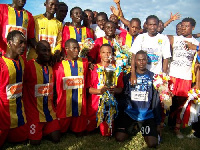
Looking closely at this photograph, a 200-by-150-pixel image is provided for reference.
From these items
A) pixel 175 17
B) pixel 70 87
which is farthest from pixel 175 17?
pixel 70 87

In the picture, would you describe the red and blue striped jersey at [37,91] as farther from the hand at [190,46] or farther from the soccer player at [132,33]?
the hand at [190,46]

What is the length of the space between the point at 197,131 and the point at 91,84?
9.87 feet

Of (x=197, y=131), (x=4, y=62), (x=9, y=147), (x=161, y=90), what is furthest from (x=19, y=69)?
(x=197, y=131)

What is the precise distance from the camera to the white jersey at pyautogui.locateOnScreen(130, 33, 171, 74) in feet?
16.2

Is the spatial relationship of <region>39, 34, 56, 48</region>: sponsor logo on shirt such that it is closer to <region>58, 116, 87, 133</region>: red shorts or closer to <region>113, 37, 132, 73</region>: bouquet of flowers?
<region>113, 37, 132, 73</region>: bouquet of flowers

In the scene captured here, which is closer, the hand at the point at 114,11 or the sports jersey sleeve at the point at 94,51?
the sports jersey sleeve at the point at 94,51

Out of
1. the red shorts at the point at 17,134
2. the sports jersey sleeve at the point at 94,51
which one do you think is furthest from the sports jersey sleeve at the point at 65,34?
the red shorts at the point at 17,134

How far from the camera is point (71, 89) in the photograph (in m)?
4.52

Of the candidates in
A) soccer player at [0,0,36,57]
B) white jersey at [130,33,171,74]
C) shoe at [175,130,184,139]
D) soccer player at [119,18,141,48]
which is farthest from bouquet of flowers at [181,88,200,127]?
soccer player at [0,0,36,57]

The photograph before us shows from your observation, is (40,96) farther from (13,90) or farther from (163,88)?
(163,88)

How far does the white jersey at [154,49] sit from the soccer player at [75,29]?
135 cm

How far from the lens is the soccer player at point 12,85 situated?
143 inches

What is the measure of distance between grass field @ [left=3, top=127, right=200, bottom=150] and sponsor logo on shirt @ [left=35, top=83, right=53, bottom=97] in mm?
1033

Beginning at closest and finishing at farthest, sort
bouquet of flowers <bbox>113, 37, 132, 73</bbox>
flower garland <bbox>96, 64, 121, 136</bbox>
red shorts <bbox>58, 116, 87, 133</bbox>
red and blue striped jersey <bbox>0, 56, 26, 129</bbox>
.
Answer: red and blue striped jersey <bbox>0, 56, 26, 129</bbox> → flower garland <bbox>96, 64, 121, 136</bbox> → red shorts <bbox>58, 116, 87, 133</bbox> → bouquet of flowers <bbox>113, 37, 132, 73</bbox>
